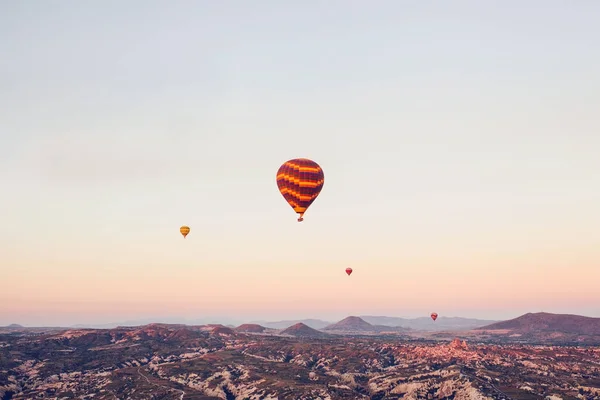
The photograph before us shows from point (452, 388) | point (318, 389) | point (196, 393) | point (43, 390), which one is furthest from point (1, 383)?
point (452, 388)

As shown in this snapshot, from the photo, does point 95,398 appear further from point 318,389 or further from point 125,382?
point 318,389

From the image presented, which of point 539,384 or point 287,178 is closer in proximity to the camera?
point 287,178

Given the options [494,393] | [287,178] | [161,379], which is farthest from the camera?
[161,379]

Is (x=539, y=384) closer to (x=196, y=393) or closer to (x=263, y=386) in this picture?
(x=263, y=386)

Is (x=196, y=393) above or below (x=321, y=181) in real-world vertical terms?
below

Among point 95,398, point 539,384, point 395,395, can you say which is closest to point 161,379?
point 95,398

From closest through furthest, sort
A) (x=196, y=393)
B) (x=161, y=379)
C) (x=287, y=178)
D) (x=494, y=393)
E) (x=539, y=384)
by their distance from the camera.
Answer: (x=287, y=178) < (x=494, y=393) < (x=539, y=384) < (x=196, y=393) < (x=161, y=379)
